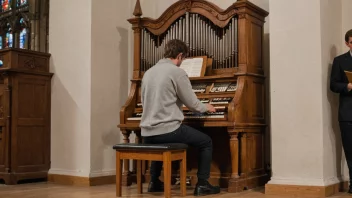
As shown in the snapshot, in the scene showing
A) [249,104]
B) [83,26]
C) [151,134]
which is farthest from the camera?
[83,26]

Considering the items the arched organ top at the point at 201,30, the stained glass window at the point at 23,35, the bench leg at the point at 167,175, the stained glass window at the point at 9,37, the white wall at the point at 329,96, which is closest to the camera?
the bench leg at the point at 167,175

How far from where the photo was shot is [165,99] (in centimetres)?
448

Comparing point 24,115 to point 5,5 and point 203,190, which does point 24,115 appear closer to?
point 203,190

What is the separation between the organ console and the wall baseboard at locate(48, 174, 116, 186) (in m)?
0.41

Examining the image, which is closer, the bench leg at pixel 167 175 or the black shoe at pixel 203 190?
the bench leg at pixel 167 175

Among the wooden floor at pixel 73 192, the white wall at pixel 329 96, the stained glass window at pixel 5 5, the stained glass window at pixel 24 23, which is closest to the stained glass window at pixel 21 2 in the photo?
the stained glass window at pixel 24 23

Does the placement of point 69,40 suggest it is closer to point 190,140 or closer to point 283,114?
point 190,140

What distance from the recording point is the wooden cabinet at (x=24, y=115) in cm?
598

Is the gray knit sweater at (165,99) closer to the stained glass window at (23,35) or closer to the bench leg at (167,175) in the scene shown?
the bench leg at (167,175)

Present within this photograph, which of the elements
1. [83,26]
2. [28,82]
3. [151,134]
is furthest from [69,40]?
[151,134]

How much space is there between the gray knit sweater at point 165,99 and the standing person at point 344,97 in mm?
1308

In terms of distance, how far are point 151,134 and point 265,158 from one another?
1630 mm

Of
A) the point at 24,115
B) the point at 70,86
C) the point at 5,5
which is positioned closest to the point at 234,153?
the point at 70,86

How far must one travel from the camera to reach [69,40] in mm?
6105
